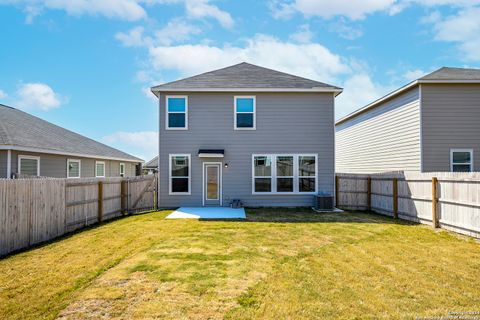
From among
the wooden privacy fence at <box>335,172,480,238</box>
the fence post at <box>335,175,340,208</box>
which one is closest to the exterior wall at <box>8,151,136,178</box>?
the fence post at <box>335,175,340,208</box>

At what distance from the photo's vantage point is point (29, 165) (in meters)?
12.9

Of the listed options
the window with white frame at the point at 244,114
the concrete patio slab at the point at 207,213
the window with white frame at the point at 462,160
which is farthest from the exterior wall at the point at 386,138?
the concrete patio slab at the point at 207,213

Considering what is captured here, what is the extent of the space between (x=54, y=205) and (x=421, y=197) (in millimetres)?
11640

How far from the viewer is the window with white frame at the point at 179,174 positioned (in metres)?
12.6

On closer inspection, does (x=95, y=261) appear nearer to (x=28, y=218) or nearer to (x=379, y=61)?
(x=28, y=218)

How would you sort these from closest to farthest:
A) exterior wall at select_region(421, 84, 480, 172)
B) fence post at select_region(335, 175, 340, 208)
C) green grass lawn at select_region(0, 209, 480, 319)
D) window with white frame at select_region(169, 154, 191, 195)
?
green grass lawn at select_region(0, 209, 480, 319)
exterior wall at select_region(421, 84, 480, 172)
window with white frame at select_region(169, 154, 191, 195)
fence post at select_region(335, 175, 340, 208)

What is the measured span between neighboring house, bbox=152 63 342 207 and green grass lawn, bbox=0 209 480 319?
4.53 meters

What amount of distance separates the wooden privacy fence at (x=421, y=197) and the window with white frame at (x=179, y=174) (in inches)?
280

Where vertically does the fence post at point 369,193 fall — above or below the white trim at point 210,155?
below

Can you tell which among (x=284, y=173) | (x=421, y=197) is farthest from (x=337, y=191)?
(x=421, y=197)

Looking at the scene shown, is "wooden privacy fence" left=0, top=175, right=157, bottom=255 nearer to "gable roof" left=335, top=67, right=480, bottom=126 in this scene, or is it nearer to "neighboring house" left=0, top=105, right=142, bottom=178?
"neighboring house" left=0, top=105, right=142, bottom=178

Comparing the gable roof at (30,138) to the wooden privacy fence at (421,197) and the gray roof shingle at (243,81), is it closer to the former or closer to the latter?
the gray roof shingle at (243,81)

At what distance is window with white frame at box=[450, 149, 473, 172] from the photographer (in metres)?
11.7

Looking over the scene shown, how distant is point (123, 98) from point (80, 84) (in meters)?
3.02
